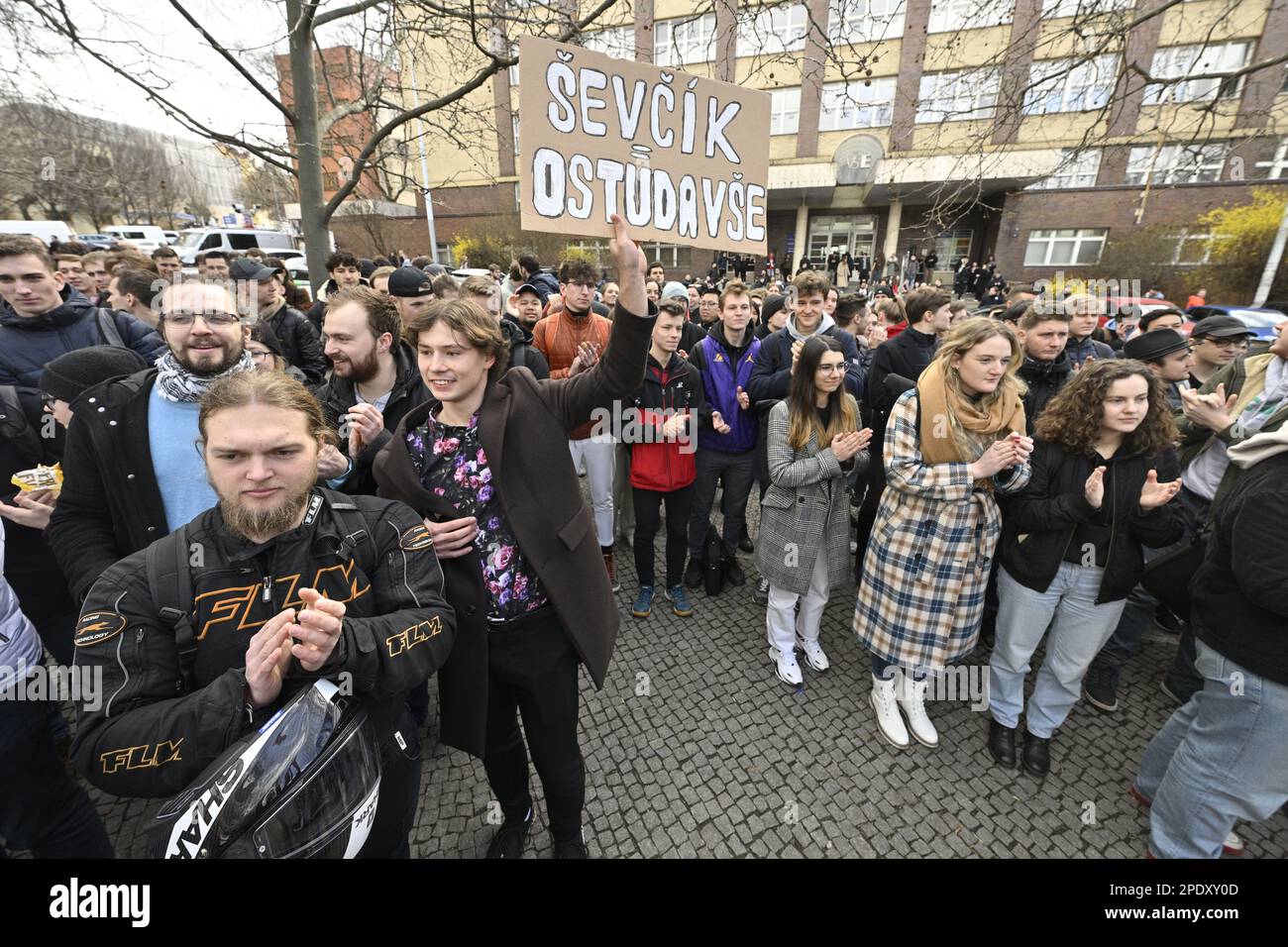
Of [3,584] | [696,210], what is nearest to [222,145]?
[3,584]

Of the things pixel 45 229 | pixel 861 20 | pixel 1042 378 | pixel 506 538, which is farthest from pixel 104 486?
pixel 45 229

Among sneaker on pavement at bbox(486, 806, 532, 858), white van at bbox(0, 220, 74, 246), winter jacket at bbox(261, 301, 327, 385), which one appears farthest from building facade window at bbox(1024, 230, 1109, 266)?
white van at bbox(0, 220, 74, 246)

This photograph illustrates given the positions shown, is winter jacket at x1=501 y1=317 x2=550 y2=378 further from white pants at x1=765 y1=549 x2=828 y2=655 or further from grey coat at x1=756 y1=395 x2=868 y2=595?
white pants at x1=765 y1=549 x2=828 y2=655

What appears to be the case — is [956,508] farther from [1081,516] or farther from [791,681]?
[791,681]

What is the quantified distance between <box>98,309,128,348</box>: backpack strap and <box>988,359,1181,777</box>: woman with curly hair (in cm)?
549

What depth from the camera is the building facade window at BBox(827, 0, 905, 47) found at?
381 cm

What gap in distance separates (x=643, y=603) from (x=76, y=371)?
3484 mm

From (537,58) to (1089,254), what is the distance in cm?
3059

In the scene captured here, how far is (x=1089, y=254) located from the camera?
2358cm

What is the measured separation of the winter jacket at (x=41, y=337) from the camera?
313 cm

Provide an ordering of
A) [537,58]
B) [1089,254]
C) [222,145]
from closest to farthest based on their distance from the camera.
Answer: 1. [537,58]
2. [222,145]
3. [1089,254]

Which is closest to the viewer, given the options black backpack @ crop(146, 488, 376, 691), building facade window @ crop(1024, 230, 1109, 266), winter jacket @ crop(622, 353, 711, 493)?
black backpack @ crop(146, 488, 376, 691)

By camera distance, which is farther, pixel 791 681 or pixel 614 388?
pixel 791 681

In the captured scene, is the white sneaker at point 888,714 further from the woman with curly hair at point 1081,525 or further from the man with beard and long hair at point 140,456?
the man with beard and long hair at point 140,456
